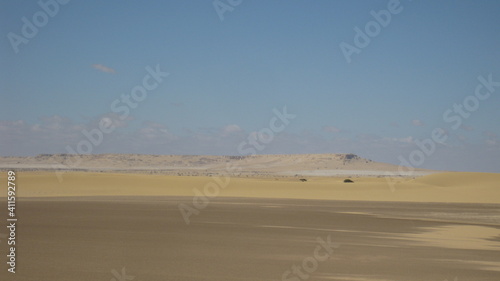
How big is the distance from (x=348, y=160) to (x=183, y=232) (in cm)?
18673

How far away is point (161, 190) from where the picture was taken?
1703 inches

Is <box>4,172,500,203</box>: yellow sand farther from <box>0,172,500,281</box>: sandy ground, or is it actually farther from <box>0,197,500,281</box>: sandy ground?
<box>0,197,500,281</box>: sandy ground

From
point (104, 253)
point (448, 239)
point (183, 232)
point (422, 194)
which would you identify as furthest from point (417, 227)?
point (422, 194)

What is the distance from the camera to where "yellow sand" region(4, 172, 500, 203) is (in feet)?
129

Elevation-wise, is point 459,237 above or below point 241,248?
above

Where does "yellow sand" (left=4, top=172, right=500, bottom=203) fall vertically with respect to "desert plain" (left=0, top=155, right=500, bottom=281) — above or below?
above

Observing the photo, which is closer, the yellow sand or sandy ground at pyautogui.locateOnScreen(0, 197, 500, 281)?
sandy ground at pyautogui.locateOnScreen(0, 197, 500, 281)

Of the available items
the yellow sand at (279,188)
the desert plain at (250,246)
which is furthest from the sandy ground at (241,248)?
the yellow sand at (279,188)

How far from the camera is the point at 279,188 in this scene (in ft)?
158

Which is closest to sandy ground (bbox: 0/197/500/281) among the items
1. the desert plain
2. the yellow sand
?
the desert plain

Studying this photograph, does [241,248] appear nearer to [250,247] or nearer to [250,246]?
[250,247]

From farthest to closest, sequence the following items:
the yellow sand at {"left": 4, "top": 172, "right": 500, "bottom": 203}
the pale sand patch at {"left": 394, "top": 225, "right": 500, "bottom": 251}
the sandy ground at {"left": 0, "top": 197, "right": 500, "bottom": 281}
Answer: the yellow sand at {"left": 4, "top": 172, "right": 500, "bottom": 203} → the pale sand patch at {"left": 394, "top": 225, "right": 500, "bottom": 251} → the sandy ground at {"left": 0, "top": 197, "right": 500, "bottom": 281}

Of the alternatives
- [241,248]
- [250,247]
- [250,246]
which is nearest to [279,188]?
[250,246]

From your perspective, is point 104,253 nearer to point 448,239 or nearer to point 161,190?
point 448,239
